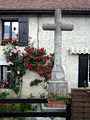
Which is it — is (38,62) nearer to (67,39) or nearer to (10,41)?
(10,41)

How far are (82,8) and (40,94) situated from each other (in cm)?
493

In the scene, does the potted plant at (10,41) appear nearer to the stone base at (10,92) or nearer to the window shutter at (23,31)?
the window shutter at (23,31)

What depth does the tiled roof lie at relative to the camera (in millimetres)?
7498

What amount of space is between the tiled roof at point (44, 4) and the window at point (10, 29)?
36.0 inches

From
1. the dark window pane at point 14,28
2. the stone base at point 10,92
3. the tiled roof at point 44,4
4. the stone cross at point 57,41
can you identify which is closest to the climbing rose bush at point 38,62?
the stone base at point 10,92

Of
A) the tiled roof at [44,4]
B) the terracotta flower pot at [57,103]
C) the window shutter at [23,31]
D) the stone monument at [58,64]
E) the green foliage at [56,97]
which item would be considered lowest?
the terracotta flower pot at [57,103]

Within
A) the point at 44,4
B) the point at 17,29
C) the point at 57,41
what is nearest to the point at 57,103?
the point at 57,41

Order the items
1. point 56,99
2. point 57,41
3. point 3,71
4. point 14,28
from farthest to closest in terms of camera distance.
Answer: point 14,28 → point 3,71 → point 57,41 → point 56,99

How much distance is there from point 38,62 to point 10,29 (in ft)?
8.37

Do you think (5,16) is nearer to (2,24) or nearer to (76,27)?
(2,24)

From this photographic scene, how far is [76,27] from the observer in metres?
7.46

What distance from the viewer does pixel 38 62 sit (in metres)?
7.26

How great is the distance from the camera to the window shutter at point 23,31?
740 centimetres

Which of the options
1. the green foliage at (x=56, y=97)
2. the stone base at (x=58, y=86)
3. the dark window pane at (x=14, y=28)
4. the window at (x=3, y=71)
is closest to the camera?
the green foliage at (x=56, y=97)
